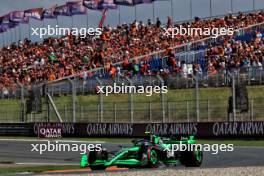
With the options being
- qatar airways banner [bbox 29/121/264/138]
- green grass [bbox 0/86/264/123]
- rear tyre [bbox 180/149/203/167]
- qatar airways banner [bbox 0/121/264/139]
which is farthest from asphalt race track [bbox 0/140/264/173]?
green grass [bbox 0/86/264/123]

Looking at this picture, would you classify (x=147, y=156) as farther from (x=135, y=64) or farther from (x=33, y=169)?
(x=135, y=64)

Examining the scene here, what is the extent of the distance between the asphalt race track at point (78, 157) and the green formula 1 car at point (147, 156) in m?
0.79

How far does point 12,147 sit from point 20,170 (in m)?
9.93

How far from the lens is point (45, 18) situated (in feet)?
192

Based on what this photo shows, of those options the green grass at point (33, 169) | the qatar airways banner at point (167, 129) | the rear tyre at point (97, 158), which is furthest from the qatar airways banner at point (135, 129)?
the rear tyre at point (97, 158)

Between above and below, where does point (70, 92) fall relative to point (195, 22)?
below

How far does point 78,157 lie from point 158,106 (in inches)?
307

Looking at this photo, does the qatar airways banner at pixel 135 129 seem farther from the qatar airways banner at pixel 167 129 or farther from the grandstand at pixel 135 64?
the grandstand at pixel 135 64

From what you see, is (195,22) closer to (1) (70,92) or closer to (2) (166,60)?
(2) (166,60)

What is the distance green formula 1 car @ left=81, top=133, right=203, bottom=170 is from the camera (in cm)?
1591

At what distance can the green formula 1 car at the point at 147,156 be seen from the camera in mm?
15906

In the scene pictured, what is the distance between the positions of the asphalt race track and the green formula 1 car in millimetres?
791

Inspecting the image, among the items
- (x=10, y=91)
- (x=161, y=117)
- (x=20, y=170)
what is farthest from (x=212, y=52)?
(x=20, y=170)

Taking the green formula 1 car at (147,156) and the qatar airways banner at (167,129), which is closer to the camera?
the green formula 1 car at (147,156)
